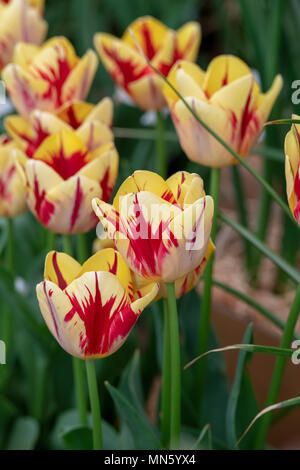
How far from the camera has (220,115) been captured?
47cm

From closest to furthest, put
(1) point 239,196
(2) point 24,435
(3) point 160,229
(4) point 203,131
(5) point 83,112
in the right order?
(3) point 160,229
(4) point 203,131
(5) point 83,112
(2) point 24,435
(1) point 239,196

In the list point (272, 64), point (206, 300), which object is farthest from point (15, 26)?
point (206, 300)

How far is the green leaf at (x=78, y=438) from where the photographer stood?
0.52 m

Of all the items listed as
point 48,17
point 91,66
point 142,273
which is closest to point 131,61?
point 91,66

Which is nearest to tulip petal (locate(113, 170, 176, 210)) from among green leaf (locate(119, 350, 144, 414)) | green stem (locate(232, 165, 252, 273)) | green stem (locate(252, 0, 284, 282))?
green leaf (locate(119, 350, 144, 414))

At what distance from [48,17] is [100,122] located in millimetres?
1024

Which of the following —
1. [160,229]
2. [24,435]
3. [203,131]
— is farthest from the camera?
[24,435]

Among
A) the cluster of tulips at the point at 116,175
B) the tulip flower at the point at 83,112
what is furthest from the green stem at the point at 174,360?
the tulip flower at the point at 83,112

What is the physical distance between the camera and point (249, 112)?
486 mm

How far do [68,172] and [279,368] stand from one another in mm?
198

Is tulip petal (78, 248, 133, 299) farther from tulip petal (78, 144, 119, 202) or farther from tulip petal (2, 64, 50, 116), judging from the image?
tulip petal (2, 64, 50, 116)

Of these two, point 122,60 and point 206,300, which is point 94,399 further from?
point 122,60

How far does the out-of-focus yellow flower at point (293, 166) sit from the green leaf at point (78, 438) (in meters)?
0.23

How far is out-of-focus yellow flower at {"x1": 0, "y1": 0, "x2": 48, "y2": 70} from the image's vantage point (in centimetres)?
74
